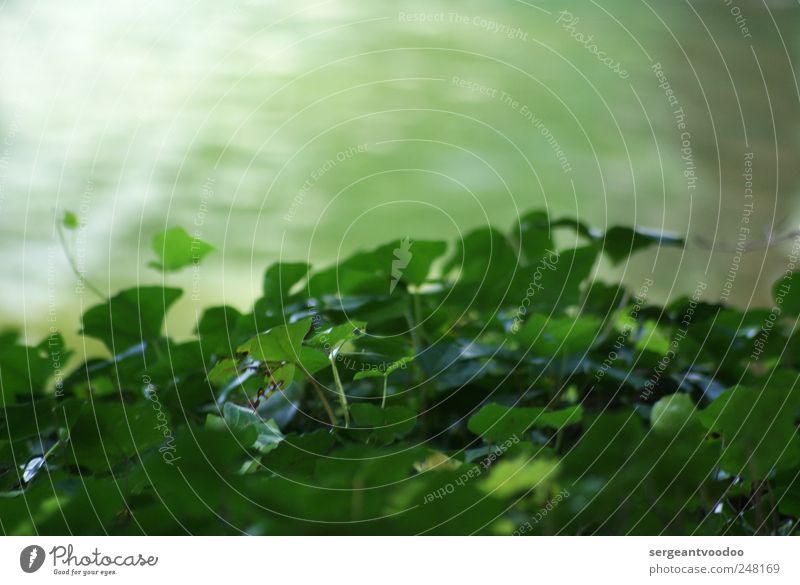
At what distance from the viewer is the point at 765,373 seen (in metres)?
0.30

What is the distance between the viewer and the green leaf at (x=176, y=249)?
0.35m

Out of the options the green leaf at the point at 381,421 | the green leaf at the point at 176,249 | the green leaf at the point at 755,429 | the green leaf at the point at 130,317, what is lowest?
the green leaf at the point at 755,429

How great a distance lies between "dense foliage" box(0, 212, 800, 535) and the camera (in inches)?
7.2

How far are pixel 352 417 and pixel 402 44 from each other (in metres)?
1.05

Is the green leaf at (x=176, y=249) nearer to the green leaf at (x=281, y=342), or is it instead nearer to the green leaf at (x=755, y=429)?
the green leaf at (x=281, y=342)

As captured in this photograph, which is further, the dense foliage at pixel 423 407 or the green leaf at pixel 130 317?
the green leaf at pixel 130 317

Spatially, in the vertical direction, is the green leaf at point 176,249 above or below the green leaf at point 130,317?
above

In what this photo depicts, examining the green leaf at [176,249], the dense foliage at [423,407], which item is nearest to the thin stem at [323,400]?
the dense foliage at [423,407]

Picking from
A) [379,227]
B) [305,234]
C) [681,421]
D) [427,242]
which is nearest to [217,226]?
[305,234]

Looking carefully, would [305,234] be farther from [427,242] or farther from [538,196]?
[427,242]

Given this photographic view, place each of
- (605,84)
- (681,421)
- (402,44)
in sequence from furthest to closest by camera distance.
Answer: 1. (605,84)
2. (402,44)
3. (681,421)

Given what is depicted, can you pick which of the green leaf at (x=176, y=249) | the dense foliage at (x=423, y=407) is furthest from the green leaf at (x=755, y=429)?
the green leaf at (x=176, y=249)

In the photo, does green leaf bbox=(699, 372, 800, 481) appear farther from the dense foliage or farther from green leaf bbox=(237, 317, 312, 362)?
green leaf bbox=(237, 317, 312, 362)

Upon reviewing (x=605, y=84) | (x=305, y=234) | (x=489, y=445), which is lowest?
(x=489, y=445)
